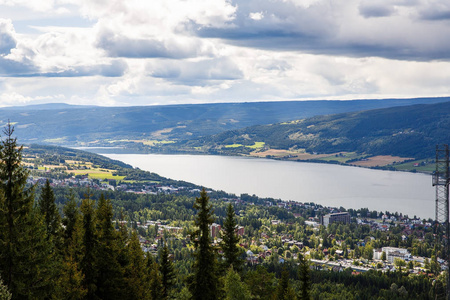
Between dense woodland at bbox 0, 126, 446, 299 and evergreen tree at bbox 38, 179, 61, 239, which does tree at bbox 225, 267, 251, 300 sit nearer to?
dense woodland at bbox 0, 126, 446, 299

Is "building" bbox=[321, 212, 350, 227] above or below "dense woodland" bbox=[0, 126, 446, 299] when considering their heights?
below

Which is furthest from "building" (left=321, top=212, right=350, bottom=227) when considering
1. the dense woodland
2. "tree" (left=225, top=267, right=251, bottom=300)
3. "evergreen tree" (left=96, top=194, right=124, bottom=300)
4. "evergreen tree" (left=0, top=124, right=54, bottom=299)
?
"evergreen tree" (left=0, top=124, right=54, bottom=299)

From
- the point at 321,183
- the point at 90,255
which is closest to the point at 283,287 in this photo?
the point at 90,255

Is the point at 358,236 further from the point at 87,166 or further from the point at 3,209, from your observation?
the point at 87,166

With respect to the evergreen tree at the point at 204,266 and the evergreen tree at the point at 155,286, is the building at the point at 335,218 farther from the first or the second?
the evergreen tree at the point at 204,266

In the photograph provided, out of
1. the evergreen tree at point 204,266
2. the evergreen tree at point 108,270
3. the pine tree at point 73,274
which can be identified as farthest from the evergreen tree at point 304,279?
the pine tree at point 73,274

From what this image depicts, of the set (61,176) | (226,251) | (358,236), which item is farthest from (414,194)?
(226,251)

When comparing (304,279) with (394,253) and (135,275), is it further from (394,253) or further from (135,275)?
(394,253)
